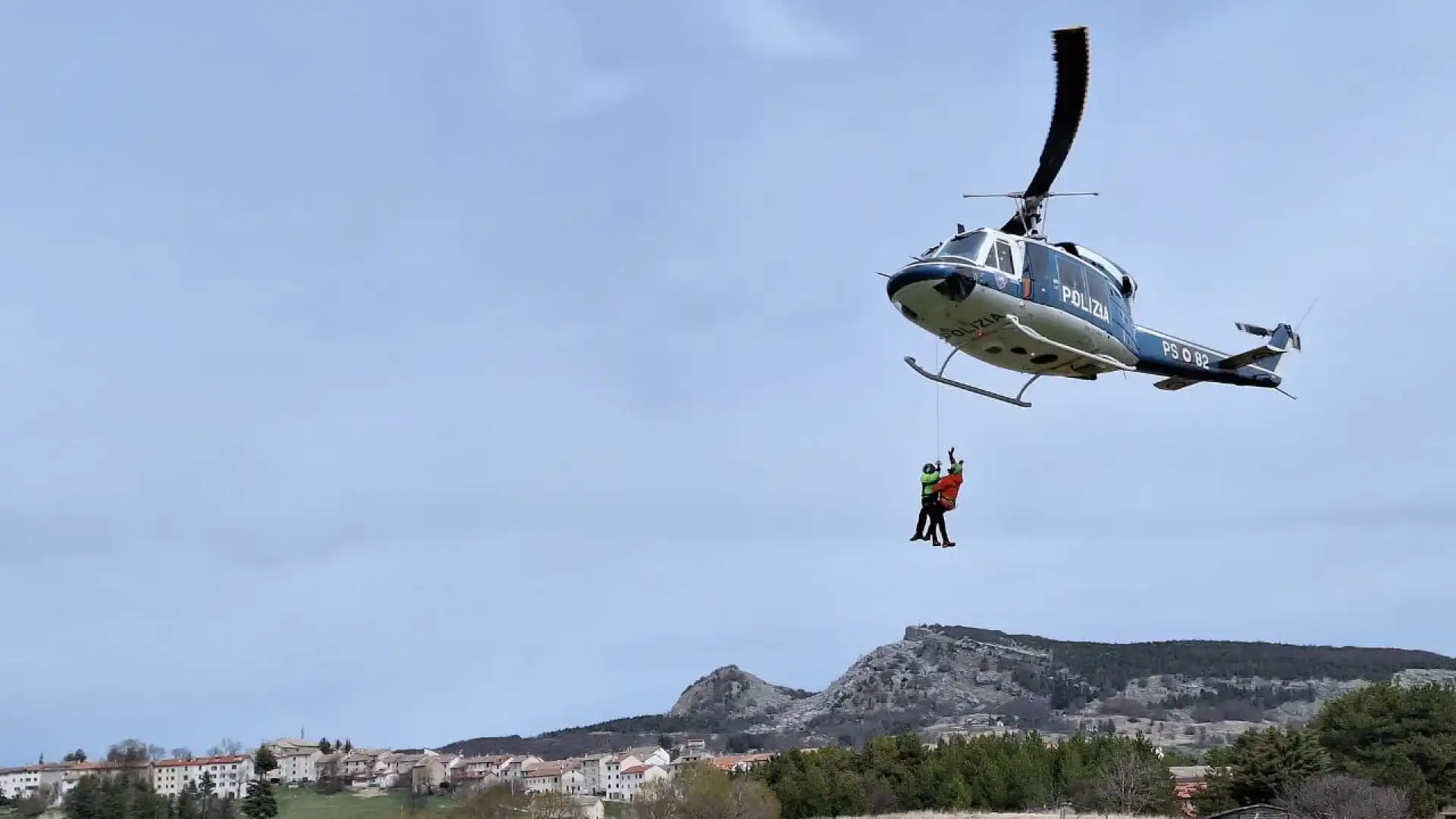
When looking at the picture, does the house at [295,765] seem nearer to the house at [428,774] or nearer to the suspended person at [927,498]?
the house at [428,774]

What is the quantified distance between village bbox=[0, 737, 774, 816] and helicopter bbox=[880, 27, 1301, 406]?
144m

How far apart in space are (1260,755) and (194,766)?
14561cm

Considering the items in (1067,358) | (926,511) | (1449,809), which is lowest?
(1449,809)

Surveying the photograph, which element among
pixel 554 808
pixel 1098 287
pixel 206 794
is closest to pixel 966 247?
pixel 1098 287

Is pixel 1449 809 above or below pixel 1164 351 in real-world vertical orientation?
below

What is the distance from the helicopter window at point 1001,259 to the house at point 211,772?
167944mm

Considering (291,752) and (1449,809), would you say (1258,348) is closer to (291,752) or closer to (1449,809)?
(1449,809)

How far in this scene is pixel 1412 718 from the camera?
78250 mm

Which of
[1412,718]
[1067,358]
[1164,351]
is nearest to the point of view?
[1067,358]

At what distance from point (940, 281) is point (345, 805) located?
5818 inches

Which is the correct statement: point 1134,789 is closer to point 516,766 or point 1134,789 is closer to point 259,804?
point 259,804

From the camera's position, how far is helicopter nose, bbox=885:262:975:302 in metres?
24.1

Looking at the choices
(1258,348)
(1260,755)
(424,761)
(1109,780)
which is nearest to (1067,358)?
(1258,348)

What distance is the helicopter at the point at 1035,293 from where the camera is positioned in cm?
2414
